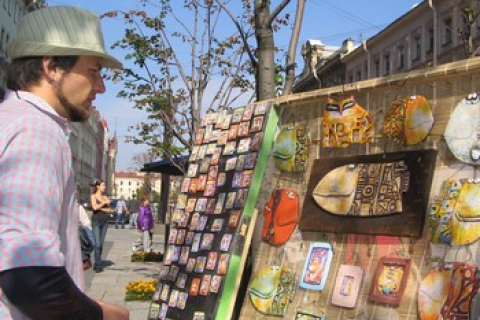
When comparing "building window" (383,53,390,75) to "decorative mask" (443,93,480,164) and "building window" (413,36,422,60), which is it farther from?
"decorative mask" (443,93,480,164)

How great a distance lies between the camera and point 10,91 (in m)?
→ 1.71

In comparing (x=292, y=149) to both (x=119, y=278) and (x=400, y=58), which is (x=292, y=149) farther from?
(x=400, y=58)

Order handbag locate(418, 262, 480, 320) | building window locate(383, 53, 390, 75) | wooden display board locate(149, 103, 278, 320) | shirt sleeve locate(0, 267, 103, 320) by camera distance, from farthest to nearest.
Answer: building window locate(383, 53, 390, 75) → wooden display board locate(149, 103, 278, 320) → handbag locate(418, 262, 480, 320) → shirt sleeve locate(0, 267, 103, 320)

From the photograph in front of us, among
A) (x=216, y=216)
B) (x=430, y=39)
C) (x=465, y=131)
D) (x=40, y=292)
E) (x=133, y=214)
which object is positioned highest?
(x=430, y=39)

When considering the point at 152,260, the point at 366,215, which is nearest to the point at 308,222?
the point at 366,215

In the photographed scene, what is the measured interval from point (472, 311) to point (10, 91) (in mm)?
2237

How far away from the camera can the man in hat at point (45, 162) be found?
1.41 meters

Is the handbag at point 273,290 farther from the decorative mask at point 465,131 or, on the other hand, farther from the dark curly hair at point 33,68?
the dark curly hair at point 33,68

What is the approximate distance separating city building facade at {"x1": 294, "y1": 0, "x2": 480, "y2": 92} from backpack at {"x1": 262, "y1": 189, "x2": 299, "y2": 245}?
25.7 m

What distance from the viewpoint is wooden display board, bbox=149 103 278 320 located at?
4750 mm

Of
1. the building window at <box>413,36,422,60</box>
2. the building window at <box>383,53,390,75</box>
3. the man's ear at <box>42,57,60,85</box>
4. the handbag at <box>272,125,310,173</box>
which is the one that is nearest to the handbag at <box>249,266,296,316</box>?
the handbag at <box>272,125,310,173</box>

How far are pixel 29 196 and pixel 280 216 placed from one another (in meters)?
3.21

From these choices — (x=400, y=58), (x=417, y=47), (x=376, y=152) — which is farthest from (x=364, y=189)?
(x=400, y=58)

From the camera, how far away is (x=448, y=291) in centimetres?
321
